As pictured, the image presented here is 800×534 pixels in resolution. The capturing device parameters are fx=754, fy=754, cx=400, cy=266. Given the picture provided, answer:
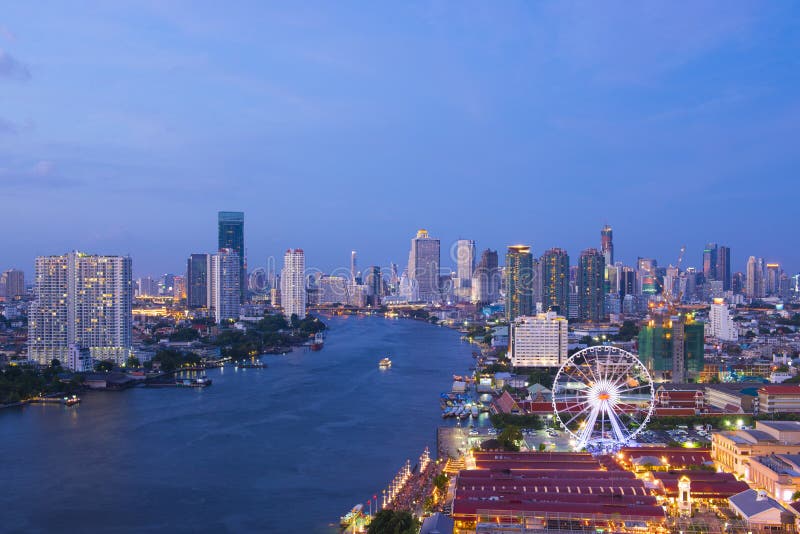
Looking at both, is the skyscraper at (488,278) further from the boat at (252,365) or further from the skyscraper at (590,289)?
the boat at (252,365)

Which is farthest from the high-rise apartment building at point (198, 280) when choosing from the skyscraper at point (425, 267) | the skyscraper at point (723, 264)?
the skyscraper at point (723, 264)

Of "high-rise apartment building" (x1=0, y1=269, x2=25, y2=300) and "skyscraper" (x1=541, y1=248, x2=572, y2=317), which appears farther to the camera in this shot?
"high-rise apartment building" (x1=0, y1=269, x2=25, y2=300)

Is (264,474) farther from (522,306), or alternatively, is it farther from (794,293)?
(794,293)

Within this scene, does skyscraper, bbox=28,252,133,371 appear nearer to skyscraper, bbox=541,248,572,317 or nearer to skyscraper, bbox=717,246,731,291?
skyscraper, bbox=541,248,572,317

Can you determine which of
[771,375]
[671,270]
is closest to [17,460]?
[771,375]

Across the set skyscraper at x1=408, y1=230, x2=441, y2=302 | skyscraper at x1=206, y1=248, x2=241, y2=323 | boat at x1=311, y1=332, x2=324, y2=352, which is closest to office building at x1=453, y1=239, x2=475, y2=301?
skyscraper at x1=408, y1=230, x2=441, y2=302
